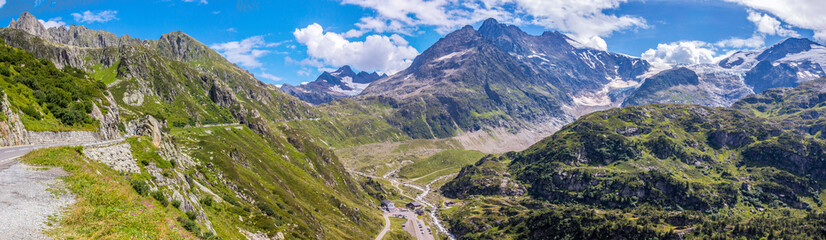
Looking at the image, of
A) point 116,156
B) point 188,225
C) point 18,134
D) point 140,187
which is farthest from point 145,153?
point 188,225

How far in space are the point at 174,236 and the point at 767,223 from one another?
883 ft

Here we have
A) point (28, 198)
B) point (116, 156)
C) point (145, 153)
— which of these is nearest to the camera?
point (28, 198)

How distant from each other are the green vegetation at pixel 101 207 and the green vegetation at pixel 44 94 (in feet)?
66.5

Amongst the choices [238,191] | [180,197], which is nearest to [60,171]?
[180,197]

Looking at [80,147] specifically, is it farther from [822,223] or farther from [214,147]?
[822,223]

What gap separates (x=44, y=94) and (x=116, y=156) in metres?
27.3

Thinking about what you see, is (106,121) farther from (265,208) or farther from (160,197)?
(265,208)

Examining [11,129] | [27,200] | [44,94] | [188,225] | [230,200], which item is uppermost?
[44,94]

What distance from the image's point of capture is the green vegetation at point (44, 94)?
54916mm

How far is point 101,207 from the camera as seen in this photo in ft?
103

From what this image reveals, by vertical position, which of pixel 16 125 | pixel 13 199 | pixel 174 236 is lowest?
pixel 174 236

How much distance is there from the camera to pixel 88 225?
27875mm

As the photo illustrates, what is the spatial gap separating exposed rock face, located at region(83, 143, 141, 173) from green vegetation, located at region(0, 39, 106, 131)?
11748 millimetres

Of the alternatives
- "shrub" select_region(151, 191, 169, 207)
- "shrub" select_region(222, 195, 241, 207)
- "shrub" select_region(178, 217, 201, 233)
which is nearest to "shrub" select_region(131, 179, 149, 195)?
"shrub" select_region(151, 191, 169, 207)
